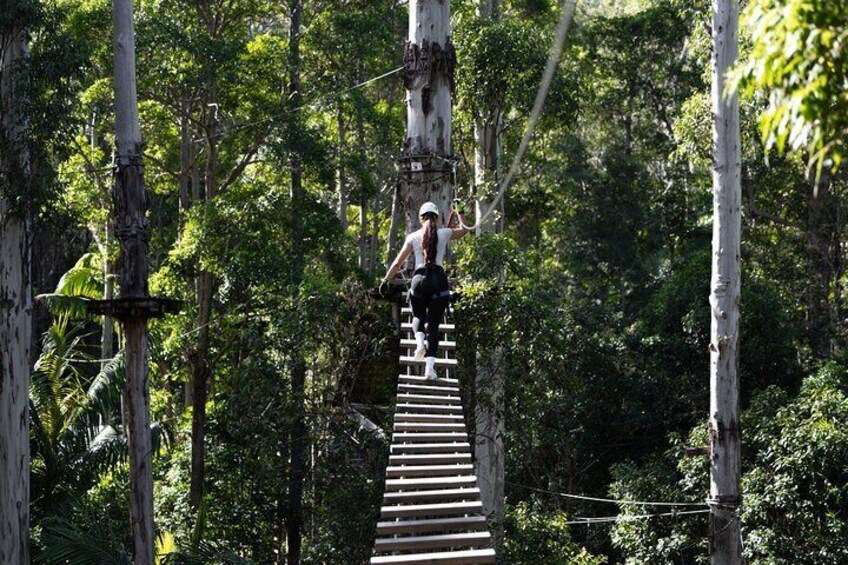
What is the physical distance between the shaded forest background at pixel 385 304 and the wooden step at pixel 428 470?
3.77 metres

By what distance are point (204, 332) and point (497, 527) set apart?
720cm

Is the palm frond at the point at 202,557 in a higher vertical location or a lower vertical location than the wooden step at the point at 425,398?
lower

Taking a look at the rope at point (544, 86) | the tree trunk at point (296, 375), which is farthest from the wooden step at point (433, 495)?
the tree trunk at point (296, 375)

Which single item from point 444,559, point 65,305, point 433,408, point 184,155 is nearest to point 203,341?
point 65,305

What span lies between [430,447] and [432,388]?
113 cm

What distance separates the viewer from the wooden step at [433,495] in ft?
19.4

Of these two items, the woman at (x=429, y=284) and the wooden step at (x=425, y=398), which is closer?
the wooden step at (x=425, y=398)

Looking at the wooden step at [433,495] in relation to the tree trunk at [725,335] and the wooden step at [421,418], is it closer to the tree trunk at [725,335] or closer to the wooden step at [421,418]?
the wooden step at [421,418]

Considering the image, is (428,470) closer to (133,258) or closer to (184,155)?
(133,258)

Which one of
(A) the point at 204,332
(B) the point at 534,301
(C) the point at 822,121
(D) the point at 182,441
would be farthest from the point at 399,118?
(C) the point at 822,121

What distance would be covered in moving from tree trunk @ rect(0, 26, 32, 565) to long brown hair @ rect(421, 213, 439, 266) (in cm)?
531

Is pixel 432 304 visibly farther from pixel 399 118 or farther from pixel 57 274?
pixel 57 274

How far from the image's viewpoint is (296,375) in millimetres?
11297

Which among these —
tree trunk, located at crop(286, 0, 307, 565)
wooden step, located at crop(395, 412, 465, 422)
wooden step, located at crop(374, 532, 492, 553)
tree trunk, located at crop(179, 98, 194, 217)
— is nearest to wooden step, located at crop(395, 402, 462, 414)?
wooden step, located at crop(395, 412, 465, 422)
